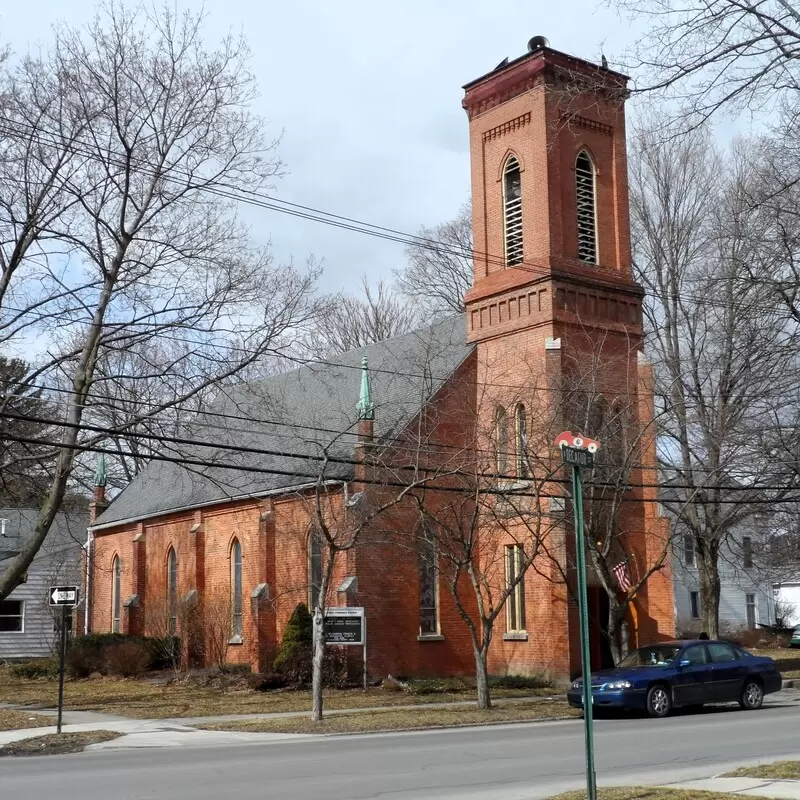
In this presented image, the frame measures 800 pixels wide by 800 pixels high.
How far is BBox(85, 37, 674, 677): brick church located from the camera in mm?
27984

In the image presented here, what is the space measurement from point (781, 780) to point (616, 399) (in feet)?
58.2

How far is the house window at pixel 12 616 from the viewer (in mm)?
48500

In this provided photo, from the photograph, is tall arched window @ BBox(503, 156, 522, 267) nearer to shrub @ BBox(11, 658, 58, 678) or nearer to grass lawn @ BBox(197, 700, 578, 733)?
grass lawn @ BBox(197, 700, 578, 733)

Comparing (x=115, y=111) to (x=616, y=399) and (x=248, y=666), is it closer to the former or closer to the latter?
(x=616, y=399)

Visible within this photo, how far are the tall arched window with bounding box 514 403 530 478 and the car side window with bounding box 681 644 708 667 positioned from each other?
537 centimetres

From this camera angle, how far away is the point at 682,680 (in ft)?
72.6

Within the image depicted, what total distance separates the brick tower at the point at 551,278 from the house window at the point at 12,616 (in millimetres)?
26088

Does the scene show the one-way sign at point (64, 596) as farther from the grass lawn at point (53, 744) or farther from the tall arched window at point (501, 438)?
the tall arched window at point (501, 438)

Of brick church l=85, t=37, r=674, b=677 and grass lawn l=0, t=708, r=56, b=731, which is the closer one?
grass lawn l=0, t=708, r=56, b=731

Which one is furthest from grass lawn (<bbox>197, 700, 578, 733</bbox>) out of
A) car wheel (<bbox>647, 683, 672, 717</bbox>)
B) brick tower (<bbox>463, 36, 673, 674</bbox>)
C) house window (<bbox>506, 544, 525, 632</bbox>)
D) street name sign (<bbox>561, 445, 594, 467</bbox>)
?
street name sign (<bbox>561, 445, 594, 467</bbox>)

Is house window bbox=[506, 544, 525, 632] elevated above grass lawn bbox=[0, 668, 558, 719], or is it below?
above

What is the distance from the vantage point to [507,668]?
31.0 meters

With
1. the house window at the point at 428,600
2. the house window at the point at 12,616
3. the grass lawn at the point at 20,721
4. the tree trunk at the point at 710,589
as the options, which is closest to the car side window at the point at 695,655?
the house window at the point at 428,600

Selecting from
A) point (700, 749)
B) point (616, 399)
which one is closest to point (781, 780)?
point (700, 749)
